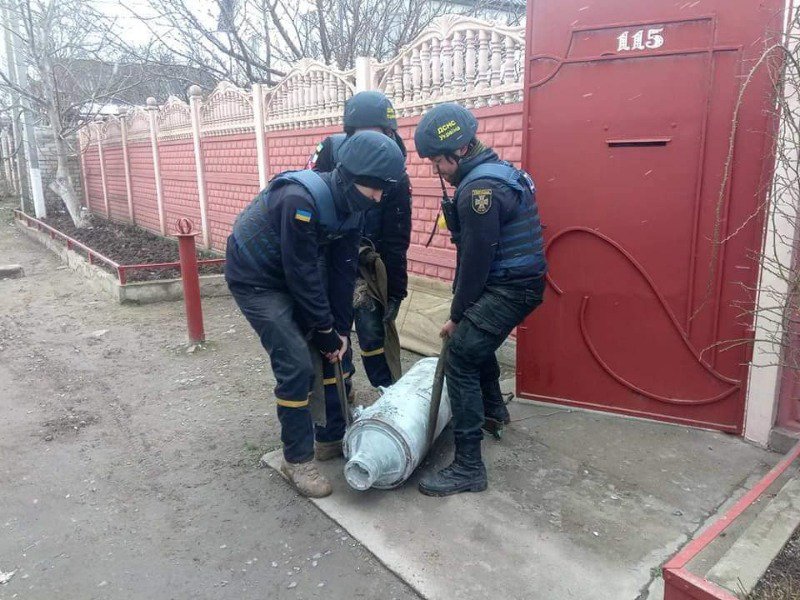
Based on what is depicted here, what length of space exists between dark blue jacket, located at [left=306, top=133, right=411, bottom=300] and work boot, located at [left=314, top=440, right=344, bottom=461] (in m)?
1.00

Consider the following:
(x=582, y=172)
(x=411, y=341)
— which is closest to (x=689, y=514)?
(x=582, y=172)

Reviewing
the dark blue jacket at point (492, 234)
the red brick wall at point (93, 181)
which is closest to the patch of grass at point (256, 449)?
the dark blue jacket at point (492, 234)

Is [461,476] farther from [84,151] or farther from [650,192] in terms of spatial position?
[84,151]

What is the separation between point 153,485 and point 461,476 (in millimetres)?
1724

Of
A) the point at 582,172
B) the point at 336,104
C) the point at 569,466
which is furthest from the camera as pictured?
the point at 336,104

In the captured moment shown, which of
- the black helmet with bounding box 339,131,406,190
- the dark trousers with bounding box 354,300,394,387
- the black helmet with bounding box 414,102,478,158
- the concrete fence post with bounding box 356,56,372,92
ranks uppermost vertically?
the concrete fence post with bounding box 356,56,372,92

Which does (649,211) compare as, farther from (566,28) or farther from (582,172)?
(566,28)

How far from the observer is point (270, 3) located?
10.8 meters

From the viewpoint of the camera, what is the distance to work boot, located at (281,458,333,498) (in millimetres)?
3168

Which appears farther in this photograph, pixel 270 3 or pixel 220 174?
pixel 270 3

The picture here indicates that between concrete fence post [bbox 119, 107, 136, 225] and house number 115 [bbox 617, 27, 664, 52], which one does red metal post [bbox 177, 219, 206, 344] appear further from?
concrete fence post [bbox 119, 107, 136, 225]

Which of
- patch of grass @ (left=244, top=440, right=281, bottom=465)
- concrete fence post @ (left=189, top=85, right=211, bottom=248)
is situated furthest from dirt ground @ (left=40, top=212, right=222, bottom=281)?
patch of grass @ (left=244, top=440, right=281, bottom=465)

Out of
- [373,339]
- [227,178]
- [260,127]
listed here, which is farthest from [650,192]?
Answer: [227,178]

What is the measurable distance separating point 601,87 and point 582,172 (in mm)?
484
